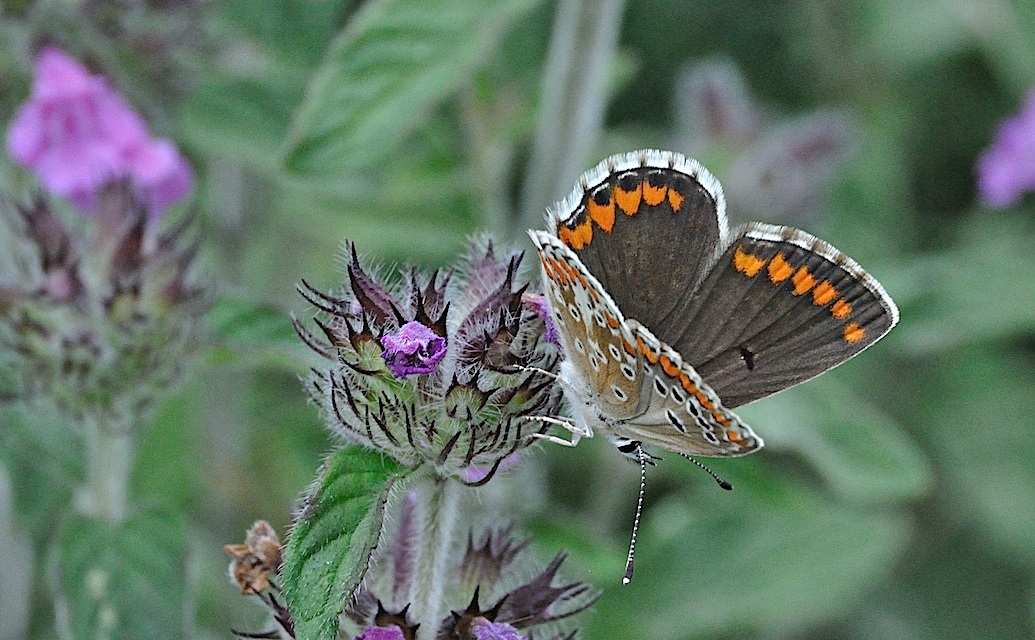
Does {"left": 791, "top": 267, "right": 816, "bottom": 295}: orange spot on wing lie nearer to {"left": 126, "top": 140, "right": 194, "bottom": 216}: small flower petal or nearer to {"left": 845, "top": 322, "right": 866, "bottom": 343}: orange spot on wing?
{"left": 845, "top": 322, "right": 866, "bottom": 343}: orange spot on wing

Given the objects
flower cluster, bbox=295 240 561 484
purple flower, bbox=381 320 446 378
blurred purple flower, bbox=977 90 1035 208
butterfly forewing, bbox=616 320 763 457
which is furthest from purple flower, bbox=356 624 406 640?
blurred purple flower, bbox=977 90 1035 208

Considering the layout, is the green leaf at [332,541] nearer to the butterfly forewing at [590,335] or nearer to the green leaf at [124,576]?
the butterfly forewing at [590,335]

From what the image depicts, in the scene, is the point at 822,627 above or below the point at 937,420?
below

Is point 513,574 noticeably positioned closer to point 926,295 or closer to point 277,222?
point 926,295

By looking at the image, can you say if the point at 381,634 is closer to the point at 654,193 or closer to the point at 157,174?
the point at 654,193

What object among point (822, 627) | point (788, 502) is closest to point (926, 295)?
point (788, 502)

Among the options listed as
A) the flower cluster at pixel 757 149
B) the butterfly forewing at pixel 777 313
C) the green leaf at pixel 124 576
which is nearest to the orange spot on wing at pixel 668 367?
the butterfly forewing at pixel 777 313
